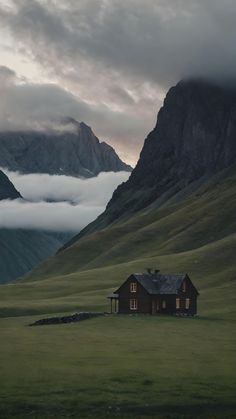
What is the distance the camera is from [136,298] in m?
129

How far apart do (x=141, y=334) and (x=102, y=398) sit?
130 ft

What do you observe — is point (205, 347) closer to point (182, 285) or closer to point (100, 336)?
point (100, 336)

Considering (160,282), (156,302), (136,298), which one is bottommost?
(156,302)

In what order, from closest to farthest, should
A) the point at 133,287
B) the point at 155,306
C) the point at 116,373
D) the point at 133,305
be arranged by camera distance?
the point at 116,373 < the point at 155,306 < the point at 133,305 < the point at 133,287

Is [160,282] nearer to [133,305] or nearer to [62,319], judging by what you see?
[133,305]

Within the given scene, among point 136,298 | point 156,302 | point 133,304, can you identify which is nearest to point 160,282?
point 156,302

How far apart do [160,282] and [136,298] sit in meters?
5.72

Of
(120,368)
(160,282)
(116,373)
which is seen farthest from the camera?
(160,282)

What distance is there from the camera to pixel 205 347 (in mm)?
77312

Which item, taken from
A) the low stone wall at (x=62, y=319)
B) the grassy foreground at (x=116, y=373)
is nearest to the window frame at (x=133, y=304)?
the low stone wall at (x=62, y=319)

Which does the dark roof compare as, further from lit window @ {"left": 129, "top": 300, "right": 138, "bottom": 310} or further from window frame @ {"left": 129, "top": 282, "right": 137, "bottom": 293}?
lit window @ {"left": 129, "top": 300, "right": 138, "bottom": 310}

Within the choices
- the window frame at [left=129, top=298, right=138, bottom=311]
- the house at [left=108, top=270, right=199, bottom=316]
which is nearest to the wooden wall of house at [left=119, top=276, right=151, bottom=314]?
the house at [left=108, top=270, right=199, bottom=316]

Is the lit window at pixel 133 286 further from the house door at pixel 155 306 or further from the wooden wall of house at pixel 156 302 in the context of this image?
the house door at pixel 155 306

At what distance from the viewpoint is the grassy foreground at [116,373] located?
4734 centimetres
